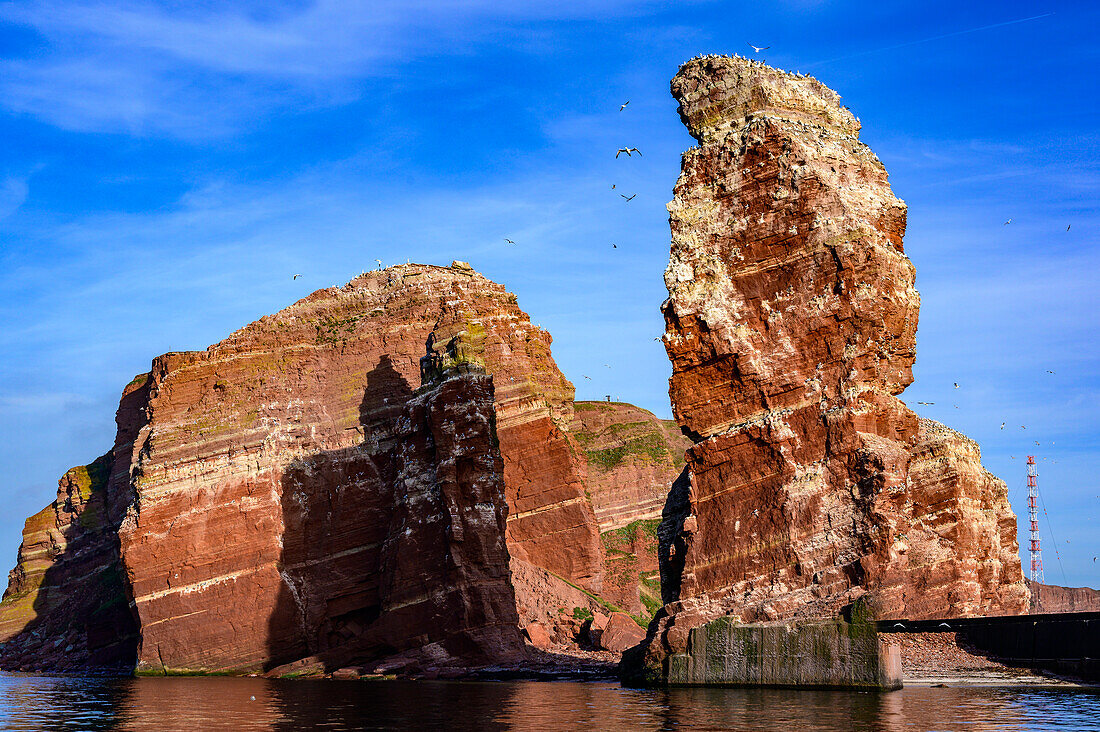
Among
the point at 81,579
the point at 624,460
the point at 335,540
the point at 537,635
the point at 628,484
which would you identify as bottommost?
the point at 537,635

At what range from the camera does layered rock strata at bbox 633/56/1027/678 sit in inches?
1156

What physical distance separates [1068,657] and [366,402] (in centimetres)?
3919

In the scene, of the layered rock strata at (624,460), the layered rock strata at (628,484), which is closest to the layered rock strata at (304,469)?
the layered rock strata at (628,484)

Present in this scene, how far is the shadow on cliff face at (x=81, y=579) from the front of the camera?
63.9 m

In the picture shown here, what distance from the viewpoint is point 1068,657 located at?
25.2 meters

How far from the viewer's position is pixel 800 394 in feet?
104

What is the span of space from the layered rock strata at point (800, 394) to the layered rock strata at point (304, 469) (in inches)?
782

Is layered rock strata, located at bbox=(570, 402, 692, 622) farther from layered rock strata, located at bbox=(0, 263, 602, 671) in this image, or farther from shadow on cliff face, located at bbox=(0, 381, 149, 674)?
shadow on cliff face, located at bbox=(0, 381, 149, 674)

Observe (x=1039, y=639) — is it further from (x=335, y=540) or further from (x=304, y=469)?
(x=304, y=469)

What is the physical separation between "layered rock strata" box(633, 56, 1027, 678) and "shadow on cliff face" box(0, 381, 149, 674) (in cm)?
4230

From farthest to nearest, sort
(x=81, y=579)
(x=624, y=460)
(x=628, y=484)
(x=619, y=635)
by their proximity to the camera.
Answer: (x=624, y=460) < (x=628, y=484) < (x=81, y=579) < (x=619, y=635)

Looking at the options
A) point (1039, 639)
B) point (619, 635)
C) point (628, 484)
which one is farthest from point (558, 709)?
point (628, 484)

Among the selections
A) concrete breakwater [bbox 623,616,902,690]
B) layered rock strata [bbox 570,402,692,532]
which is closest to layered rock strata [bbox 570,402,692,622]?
layered rock strata [bbox 570,402,692,532]

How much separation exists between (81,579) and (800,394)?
2239 inches
